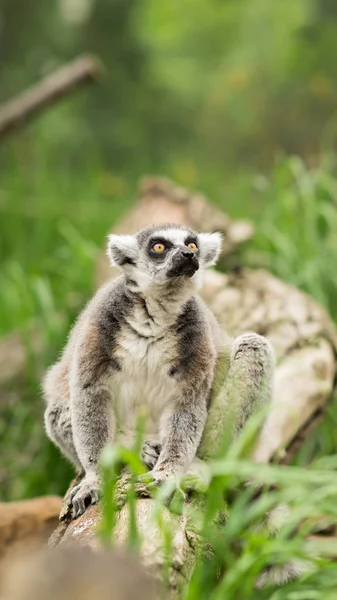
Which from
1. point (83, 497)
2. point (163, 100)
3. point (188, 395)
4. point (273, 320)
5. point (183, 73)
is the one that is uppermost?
point (183, 73)

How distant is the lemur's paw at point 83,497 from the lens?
3.23 metres

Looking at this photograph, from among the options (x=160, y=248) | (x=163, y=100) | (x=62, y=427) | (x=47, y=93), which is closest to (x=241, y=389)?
(x=160, y=248)

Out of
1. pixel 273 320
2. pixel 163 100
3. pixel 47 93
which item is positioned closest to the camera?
pixel 273 320

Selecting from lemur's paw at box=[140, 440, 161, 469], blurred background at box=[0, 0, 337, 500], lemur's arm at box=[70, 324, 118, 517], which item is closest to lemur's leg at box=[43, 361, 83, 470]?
lemur's arm at box=[70, 324, 118, 517]

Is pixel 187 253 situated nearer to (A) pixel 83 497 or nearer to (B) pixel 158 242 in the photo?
(B) pixel 158 242

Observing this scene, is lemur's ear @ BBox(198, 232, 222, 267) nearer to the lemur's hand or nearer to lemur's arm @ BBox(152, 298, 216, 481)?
lemur's arm @ BBox(152, 298, 216, 481)

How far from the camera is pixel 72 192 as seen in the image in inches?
403

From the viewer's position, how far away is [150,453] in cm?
362

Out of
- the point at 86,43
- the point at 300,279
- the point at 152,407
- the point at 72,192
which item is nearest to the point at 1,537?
the point at 152,407

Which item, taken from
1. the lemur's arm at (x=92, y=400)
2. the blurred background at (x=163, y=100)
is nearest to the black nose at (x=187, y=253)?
the lemur's arm at (x=92, y=400)

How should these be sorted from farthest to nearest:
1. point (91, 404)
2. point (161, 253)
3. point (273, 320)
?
point (273, 320) < point (161, 253) < point (91, 404)

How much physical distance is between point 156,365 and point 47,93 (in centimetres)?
520

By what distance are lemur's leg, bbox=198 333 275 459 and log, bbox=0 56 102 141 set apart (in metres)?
4.77

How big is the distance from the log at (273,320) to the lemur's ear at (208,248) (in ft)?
2.70
